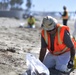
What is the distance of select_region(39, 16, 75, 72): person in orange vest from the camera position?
6734 mm

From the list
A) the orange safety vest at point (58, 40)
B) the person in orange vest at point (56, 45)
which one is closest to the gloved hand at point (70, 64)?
the person in orange vest at point (56, 45)

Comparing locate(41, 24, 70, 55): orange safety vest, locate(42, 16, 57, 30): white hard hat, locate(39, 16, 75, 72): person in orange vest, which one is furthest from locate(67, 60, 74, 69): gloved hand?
locate(42, 16, 57, 30): white hard hat

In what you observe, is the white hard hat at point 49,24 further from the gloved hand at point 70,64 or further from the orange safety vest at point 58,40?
the gloved hand at point 70,64

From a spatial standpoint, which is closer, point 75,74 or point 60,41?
point 60,41

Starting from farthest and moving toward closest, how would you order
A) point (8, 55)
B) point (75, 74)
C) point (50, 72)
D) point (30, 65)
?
1. point (8, 55)
2. point (75, 74)
3. point (50, 72)
4. point (30, 65)

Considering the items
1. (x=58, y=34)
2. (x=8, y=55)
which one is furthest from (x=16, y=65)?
(x=58, y=34)

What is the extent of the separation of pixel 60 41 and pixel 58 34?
17 cm

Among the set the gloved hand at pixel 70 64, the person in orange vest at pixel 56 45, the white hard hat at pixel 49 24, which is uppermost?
the white hard hat at pixel 49 24

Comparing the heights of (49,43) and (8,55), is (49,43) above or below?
above

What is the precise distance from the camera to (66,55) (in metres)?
7.16

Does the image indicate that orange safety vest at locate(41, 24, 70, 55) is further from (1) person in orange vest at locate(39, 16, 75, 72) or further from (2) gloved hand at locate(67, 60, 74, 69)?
(2) gloved hand at locate(67, 60, 74, 69)

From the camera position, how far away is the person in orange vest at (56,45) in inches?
265

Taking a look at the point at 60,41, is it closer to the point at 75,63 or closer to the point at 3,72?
the point at 75,63

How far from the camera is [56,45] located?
277 inches
